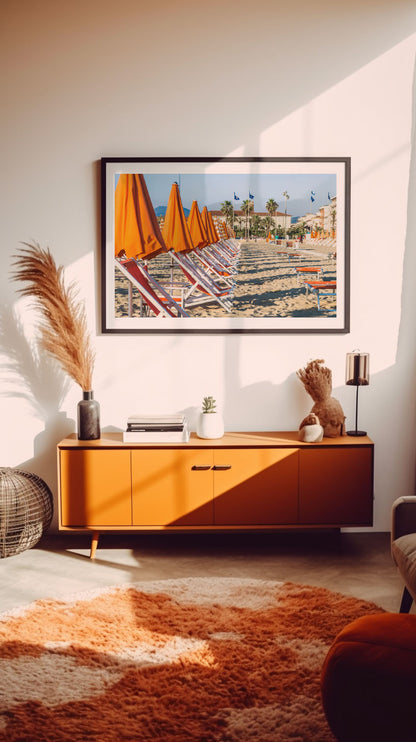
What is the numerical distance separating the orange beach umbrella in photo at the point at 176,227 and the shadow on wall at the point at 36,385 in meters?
0.92

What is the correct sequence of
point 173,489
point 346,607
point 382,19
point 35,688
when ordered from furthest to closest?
point 382,19 < point 173,489 < point 346,607 < point 35,688

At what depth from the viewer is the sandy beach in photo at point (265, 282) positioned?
3.45m

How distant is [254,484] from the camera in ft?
10.3

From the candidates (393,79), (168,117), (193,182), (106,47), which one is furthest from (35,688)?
(393,79)

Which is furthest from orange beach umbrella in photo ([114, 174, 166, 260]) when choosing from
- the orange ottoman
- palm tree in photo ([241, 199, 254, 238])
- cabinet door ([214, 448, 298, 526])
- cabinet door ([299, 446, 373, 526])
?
the orange ottoman

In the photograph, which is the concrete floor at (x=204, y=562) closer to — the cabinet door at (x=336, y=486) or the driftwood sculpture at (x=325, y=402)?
the cabinet door at (x=336, y=486)

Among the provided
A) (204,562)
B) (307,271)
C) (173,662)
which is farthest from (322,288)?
(173,662)

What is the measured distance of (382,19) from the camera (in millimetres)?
3350

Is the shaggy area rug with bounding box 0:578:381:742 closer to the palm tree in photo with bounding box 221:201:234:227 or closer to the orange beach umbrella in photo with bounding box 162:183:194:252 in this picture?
the orange beach umbrella in photo with bounding box 162:183:194:252

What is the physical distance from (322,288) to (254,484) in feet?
3.67

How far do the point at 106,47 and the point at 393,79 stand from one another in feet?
4.98

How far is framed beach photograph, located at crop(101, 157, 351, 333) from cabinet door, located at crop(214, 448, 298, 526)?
0.72 meters

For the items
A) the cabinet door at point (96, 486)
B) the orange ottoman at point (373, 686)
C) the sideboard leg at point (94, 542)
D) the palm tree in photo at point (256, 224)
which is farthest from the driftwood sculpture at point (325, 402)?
the orange ottoman at point (373, 686)

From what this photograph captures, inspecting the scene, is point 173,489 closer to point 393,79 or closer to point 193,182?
point 193,182
